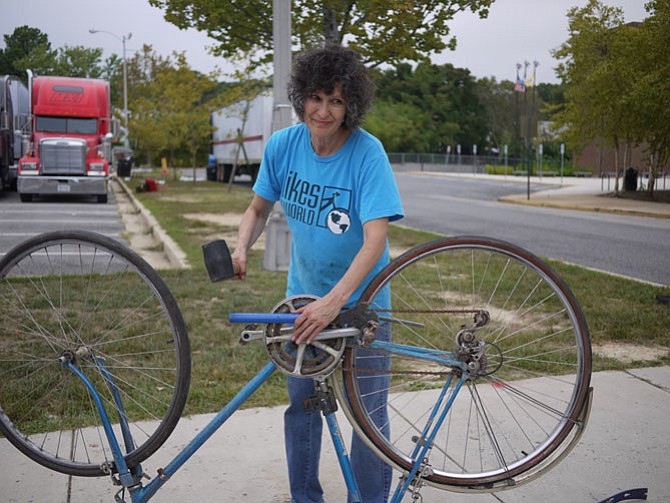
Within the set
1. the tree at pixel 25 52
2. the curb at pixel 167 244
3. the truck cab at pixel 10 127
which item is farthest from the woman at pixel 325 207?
the curb at pixel 167 244

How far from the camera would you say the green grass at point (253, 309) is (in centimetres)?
438

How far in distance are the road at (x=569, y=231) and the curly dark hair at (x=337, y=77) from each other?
663cm

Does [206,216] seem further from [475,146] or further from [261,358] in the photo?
[475,146]

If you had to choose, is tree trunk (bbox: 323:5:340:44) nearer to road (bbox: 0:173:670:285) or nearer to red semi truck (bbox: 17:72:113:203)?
road (bbox: 0:173:670:285)

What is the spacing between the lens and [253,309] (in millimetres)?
6379

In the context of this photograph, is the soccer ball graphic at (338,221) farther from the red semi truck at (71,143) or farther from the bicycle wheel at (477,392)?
the red semi truck at (71,143)

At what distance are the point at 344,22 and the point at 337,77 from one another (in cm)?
689

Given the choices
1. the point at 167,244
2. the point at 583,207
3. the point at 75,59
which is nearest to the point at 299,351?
the point at 75,59

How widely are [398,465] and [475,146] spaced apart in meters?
64.5

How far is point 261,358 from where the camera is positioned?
4891mm

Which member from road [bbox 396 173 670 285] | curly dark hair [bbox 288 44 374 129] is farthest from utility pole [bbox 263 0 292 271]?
curly dark hair [bbox 288 44 374 129]

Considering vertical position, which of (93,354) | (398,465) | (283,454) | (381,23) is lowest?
(283,454)

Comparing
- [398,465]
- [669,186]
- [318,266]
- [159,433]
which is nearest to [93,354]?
[159,433]

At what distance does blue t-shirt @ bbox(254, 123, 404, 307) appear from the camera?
250 centimetres
